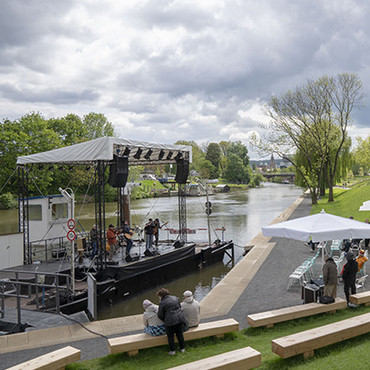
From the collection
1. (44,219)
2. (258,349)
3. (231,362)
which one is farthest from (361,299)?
(44,219)

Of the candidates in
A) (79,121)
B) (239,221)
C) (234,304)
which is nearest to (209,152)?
(79,121)

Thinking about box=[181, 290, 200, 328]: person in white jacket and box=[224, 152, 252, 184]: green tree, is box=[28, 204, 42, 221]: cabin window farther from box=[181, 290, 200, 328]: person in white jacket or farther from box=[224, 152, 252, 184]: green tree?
box=[224, 152, 252, 184]: green tree

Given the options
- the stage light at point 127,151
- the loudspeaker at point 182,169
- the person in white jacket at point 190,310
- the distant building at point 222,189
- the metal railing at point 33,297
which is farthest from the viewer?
the distant building at point 222,189

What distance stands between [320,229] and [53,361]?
24.6 feet

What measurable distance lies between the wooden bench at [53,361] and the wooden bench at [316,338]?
11.5 feet

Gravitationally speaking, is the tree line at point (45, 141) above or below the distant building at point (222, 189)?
above

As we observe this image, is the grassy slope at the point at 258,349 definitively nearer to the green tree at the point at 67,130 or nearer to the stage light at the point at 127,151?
the stage light at the point at 127,151

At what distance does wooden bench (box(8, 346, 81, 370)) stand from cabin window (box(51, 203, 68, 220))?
1270 cm

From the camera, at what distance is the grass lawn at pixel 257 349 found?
673cm

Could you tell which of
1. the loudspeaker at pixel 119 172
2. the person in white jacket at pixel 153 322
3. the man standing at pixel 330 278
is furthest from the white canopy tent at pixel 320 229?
the loudspeaker at pixel 119 172

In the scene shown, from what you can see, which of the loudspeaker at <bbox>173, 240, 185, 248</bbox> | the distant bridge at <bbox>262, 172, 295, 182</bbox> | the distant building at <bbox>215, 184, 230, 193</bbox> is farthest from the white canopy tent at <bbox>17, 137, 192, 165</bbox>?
the distant bridge at <bbox>262, 172, 295, 182</bbox>

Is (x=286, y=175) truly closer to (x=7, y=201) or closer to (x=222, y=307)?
(x=7, y=201)

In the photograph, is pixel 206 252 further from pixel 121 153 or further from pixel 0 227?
pixel 0 227

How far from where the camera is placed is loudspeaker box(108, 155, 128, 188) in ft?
47.6
